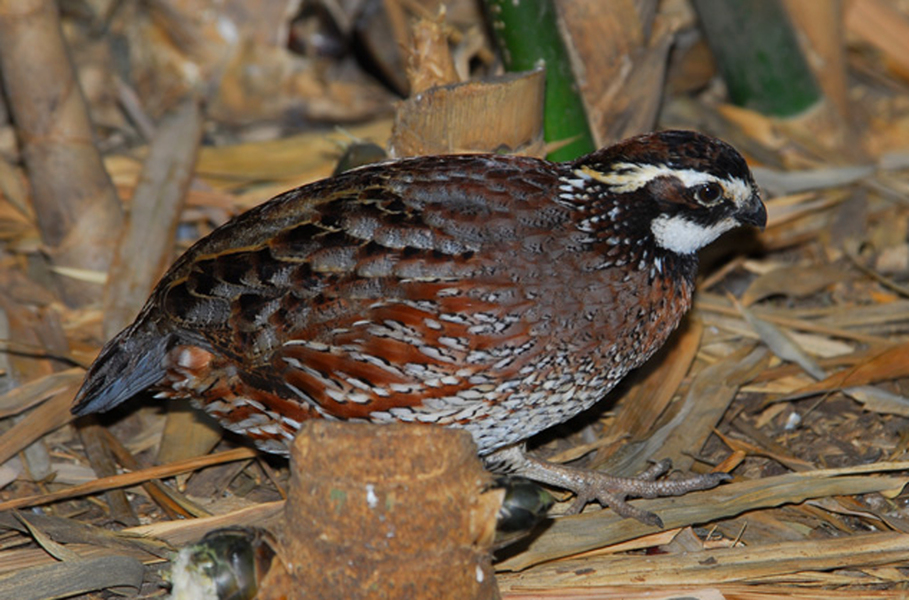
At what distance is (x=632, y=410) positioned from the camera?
4125 millimetres

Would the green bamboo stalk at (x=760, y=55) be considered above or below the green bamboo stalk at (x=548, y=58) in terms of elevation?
below

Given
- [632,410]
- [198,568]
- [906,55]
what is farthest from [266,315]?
[906,55]

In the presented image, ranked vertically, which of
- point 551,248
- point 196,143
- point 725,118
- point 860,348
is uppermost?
point 551,248

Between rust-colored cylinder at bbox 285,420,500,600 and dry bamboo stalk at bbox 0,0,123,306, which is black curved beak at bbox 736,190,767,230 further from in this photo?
dry bamboo stalk at bbox 0,0,123,306

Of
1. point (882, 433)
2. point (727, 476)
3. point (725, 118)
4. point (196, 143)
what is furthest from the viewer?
point (725, 118)

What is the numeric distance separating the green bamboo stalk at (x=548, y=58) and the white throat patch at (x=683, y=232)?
993mm

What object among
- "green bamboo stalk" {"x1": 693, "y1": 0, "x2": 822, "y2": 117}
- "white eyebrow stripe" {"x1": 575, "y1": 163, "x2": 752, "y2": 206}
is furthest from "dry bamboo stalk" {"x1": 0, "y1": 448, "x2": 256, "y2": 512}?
"green bamboo stalk" {"x1": 693, "y1": 0, "x2": 822, "y2": 117}

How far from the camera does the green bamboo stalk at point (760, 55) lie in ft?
17.0

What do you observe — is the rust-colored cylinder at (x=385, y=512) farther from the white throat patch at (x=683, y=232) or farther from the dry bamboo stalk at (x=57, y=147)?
the dry bamboo stalk at (x=57, y=147)

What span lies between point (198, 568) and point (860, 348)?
2.77 metres

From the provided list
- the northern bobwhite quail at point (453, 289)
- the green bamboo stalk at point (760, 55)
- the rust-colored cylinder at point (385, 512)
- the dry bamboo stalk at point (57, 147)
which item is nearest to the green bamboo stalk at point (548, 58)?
the northern bobwhite quail at point (453, 289)

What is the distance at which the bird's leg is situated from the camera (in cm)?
361

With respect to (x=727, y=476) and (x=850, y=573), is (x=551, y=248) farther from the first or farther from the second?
(x=850, y=573)

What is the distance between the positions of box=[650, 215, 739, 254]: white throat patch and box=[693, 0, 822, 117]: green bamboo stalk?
1.97 meters
